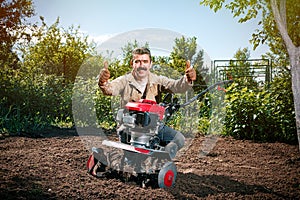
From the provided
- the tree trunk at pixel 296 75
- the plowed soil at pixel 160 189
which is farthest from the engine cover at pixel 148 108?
the tree trunk at pixel 296 75

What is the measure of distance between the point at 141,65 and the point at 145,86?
19 centimetres

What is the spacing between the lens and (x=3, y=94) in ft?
18.3

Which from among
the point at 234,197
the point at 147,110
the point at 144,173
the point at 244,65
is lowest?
the point at 234,197

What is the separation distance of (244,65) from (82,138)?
538 centimetres

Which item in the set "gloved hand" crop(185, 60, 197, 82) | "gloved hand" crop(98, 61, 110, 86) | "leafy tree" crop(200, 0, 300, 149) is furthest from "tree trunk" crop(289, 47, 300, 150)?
"gloved hand" crop(98, 61, 110, 86)

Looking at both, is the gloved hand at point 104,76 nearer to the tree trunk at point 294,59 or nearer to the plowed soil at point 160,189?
the plowed soil at point 160,189

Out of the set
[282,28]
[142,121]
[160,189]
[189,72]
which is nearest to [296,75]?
[282,28]

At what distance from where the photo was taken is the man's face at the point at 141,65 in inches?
92.2

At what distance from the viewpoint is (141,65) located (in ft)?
7.81

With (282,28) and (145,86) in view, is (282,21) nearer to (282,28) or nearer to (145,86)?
(282,28)

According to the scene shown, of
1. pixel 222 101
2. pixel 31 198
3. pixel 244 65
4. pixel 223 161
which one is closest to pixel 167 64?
pixel 223 161

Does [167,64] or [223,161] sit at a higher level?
[167,64]

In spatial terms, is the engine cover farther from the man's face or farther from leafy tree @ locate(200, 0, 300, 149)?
leafy tree @ locate(200, 0, 300, 149)

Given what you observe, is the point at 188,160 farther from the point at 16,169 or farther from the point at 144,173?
the point at 16,169
